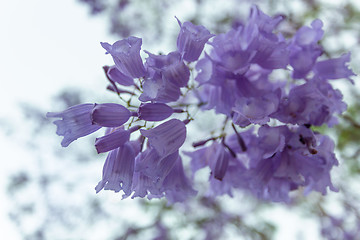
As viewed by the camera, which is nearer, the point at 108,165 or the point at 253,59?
the point at 108,165

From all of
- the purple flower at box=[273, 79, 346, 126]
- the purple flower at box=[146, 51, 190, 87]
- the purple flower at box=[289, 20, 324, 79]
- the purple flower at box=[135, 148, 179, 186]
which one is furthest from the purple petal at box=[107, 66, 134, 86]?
the purple flower at box=[289, 20, 324, 79]

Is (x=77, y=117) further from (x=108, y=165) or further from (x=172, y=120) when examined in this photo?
(x=172, y=120)

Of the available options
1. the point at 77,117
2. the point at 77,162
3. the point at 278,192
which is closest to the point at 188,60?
the point at 77,117

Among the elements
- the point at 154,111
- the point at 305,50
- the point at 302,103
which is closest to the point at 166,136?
the point at 154,111

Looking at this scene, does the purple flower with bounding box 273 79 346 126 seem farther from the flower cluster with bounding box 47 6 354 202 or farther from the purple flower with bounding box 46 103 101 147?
the purple flower with bounding box 46 103 101 147

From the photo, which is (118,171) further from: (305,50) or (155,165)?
(305,50)
